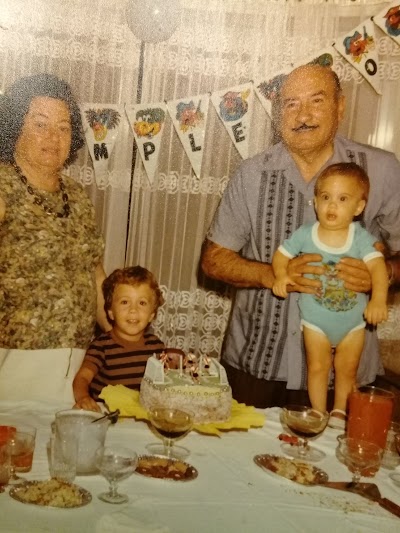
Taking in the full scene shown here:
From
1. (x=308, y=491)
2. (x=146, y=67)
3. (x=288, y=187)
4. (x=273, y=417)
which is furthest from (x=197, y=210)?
(x=308, y=491)

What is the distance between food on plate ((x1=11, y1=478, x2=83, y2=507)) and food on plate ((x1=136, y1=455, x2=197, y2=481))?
0.16m

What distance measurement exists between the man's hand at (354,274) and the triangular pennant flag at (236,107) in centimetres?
90

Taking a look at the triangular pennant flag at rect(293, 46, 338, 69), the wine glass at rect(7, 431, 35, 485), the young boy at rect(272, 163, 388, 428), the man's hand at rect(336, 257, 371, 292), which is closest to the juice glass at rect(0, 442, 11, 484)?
the wine glass at rect(7, 431, 35, 485)

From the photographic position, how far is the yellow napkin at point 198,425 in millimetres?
1446

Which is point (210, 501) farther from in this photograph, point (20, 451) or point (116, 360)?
point (116, 360)

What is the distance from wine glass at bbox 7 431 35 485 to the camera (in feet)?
3.70

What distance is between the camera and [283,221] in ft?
6.96

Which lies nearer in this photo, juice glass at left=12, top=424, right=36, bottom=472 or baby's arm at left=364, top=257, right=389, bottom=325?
juice glass at left=12, top=424, right=36, bottom=472

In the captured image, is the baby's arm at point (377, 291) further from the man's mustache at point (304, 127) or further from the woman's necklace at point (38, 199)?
the woman's necklace at point (38, 199)

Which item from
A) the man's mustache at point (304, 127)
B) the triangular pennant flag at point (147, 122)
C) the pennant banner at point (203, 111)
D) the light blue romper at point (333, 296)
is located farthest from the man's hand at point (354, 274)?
the triangular pennant flag at point (147, 122)

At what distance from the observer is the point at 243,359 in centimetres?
216

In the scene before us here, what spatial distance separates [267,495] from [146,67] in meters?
2.08

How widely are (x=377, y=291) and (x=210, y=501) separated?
1.04 metres

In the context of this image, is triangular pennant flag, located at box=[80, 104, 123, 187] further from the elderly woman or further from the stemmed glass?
the stemmed glass
